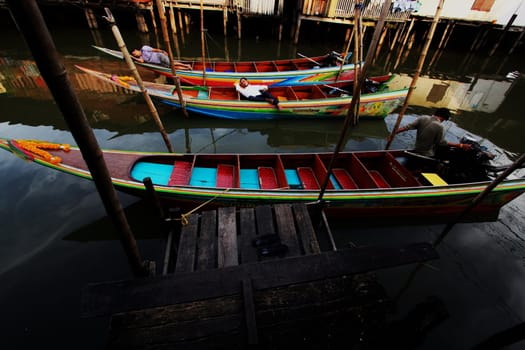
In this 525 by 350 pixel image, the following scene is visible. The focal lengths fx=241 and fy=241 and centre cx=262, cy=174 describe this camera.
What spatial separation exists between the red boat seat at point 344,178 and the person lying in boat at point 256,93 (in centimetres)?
379

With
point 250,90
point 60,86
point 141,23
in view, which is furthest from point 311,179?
point 141,23

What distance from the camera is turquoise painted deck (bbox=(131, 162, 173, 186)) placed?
5.47 metres

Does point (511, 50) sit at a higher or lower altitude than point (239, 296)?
higher

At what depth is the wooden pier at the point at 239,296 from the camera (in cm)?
262

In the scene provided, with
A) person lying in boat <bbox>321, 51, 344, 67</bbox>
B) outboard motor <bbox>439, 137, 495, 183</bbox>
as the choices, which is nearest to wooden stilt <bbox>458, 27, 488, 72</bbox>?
person lying in boat <bbox>321, 51, 344, 67</bbox>

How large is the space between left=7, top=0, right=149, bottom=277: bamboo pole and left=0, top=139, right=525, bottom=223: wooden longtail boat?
268 cm

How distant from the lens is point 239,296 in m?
2.88

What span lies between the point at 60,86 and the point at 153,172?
421 cm

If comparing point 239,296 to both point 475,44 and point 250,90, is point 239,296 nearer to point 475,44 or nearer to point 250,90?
point 250,90

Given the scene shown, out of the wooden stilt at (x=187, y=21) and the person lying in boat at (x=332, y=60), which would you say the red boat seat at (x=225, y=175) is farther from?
the wooden stilt at (x=187, y=21)

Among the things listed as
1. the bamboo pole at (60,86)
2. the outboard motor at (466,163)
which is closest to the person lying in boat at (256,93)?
the outboard motor at (466,163)

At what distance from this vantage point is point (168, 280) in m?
2.91

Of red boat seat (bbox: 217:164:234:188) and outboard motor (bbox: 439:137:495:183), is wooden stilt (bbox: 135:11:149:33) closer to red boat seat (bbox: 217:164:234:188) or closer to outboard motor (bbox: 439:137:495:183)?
red boat seat (bbox: 217:164:234:188)

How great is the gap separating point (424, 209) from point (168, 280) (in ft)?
18.8
